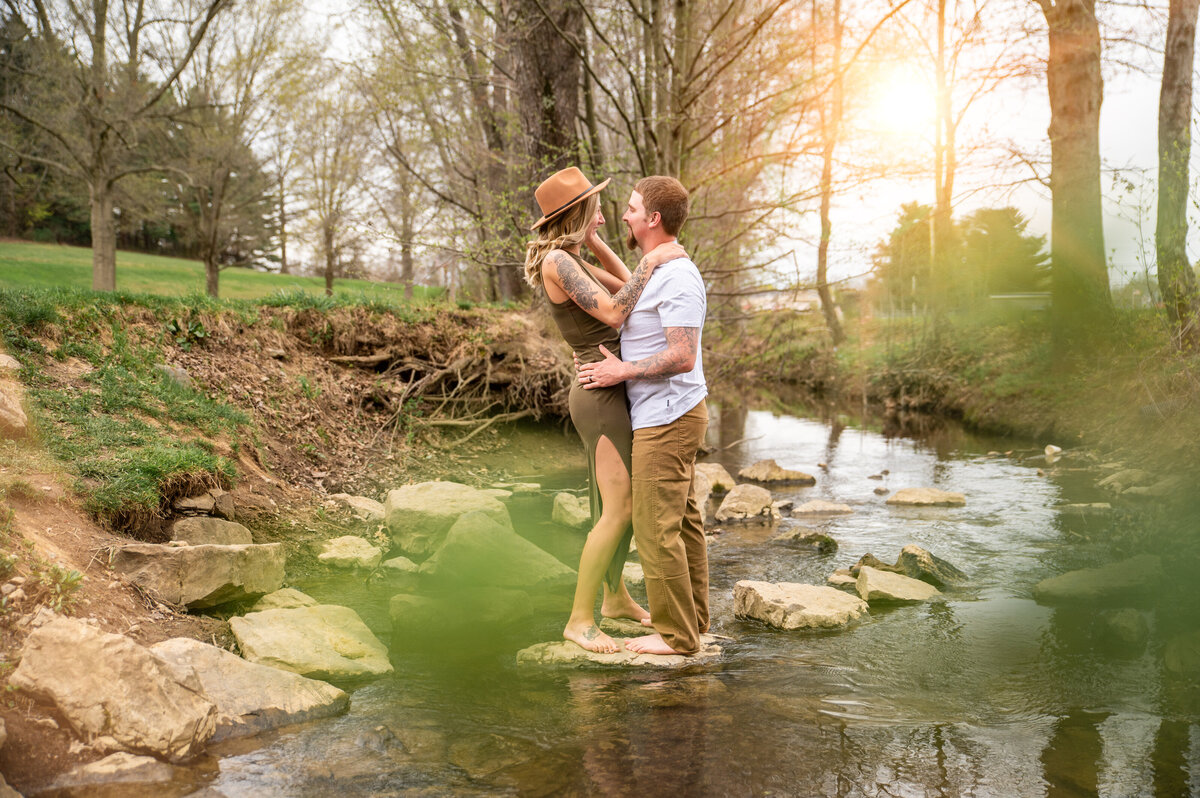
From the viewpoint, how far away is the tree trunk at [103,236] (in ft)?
52.0

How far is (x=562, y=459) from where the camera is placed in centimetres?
1128

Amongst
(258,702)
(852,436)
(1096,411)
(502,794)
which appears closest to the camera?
(502,794)

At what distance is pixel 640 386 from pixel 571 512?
12.0 ft

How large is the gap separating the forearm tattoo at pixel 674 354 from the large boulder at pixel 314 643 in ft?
7.13

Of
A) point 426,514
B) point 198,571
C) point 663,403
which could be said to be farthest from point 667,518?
point 426,514

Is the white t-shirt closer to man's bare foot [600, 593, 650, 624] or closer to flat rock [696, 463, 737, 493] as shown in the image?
man's bare foot [600, 593, 650, 624]

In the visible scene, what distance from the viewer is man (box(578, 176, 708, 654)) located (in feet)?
14.0

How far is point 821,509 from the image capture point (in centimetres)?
868

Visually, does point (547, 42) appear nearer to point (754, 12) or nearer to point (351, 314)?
point (754, 12)

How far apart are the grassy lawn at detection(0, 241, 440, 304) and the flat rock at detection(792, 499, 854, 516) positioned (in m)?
12.6

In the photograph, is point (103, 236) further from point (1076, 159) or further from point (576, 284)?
point (1076, 159)

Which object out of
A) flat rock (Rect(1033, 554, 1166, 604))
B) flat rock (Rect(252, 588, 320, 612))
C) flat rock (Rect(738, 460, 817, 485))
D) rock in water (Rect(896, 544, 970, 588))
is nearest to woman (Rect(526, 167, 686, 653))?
flat rock (Rect(252, 588, 320, 612))

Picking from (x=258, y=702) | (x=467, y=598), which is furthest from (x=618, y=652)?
(x=258, y=702)

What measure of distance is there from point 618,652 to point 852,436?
39.3 ft
